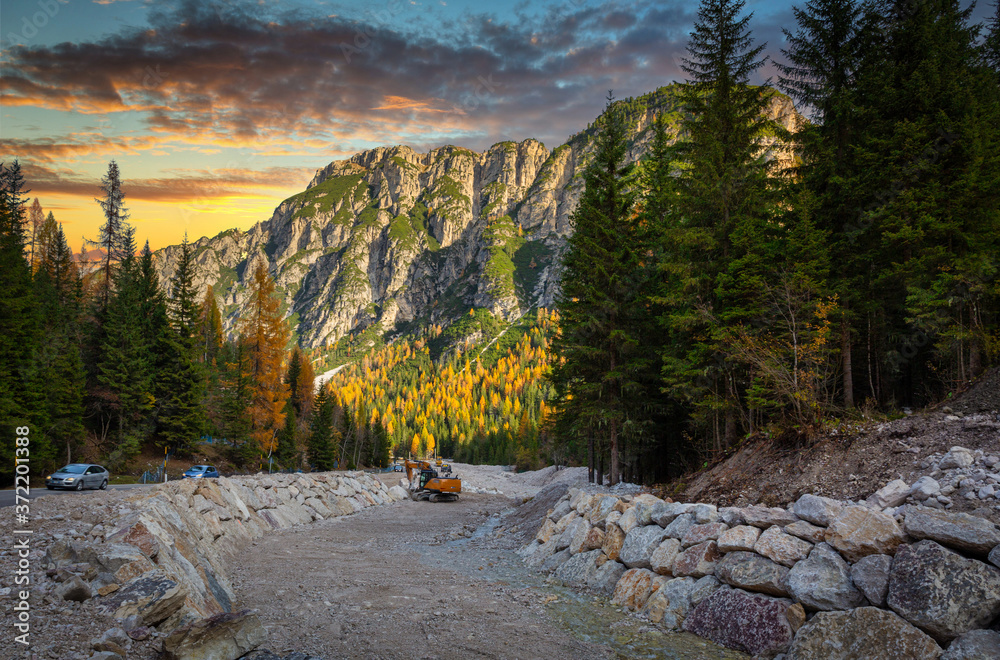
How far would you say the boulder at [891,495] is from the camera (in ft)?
27.6

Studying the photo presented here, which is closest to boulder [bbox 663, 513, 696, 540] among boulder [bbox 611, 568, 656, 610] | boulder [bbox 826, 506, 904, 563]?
boulder [bbox 611, 568, 656, 610]

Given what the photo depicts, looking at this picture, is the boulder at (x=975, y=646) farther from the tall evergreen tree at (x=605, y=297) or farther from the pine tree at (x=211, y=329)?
the pine tree at (x=211, y=329)

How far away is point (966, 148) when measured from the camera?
1492 cm

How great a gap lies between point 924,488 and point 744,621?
12.7ft

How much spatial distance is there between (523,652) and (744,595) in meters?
3.58

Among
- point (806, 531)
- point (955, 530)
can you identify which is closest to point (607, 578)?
point (806, 531)

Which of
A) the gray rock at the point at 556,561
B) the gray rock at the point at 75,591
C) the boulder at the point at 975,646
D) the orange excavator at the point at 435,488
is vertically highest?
the gray rock at the point at 75,591

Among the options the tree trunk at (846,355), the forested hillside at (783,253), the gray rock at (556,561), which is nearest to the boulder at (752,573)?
the gray rock at (556,561)

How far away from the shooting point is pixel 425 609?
9023 millimetres

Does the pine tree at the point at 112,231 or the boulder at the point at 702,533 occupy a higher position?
the pine tree at the point at 112,231

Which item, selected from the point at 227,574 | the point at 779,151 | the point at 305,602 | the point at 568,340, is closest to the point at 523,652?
the point at 305,602

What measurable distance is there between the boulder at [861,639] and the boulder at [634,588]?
3.02m

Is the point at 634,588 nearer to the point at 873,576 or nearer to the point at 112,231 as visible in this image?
the point at 873,576

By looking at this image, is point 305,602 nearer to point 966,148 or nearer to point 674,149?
point 674,149
